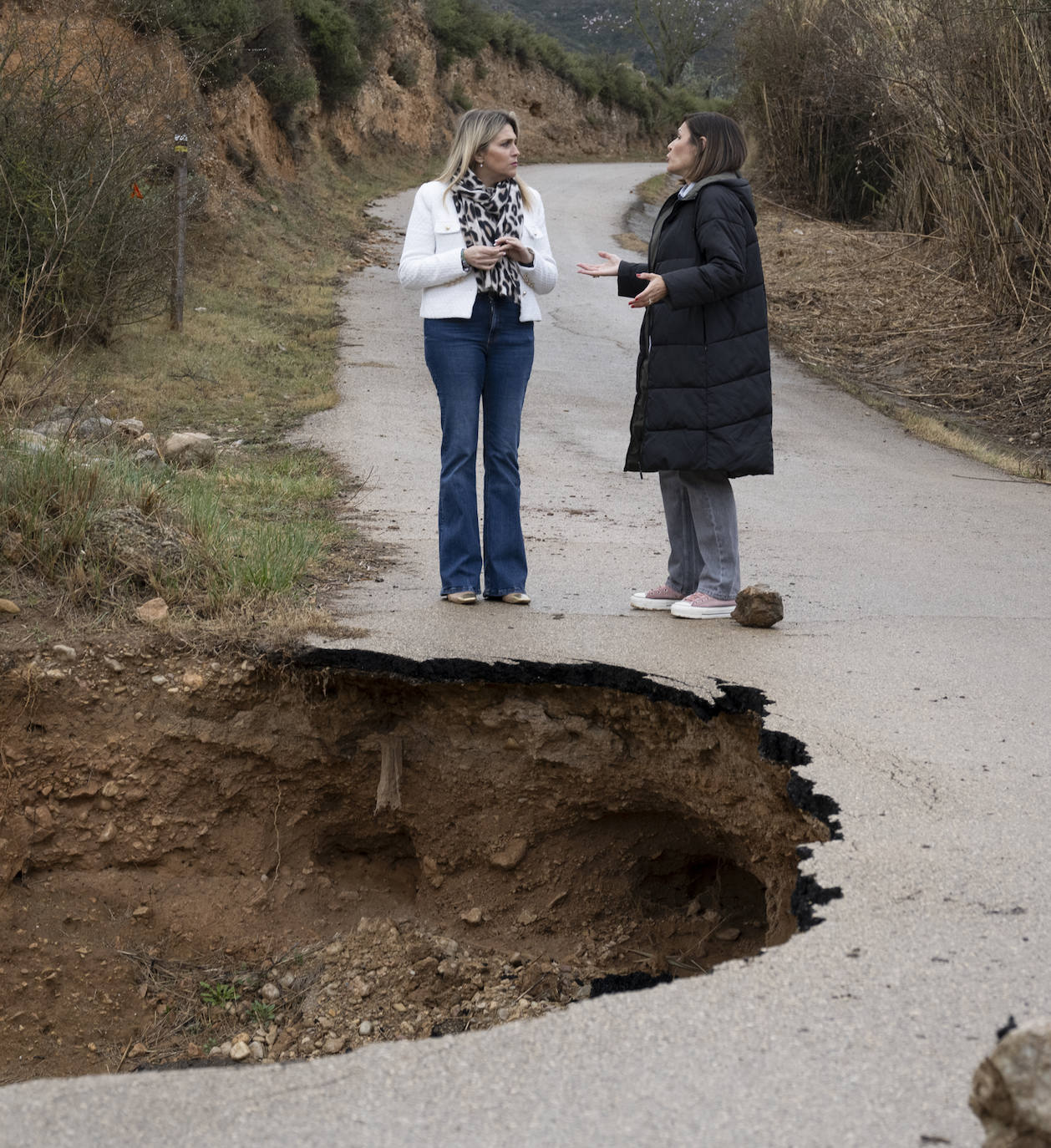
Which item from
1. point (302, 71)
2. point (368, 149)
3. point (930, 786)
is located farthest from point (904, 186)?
point (930, 786)

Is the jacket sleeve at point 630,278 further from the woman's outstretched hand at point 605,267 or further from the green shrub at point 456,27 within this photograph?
the green shrub at point 456,27

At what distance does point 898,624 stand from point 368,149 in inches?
866

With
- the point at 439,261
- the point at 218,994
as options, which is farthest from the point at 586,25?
the point at 218,994

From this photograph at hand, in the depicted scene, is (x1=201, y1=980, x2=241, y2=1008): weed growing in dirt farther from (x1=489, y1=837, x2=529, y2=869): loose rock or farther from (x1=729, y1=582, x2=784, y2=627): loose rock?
(x1=729, y1=582, x2=784, y2=627): loose rock

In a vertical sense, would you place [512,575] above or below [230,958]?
above

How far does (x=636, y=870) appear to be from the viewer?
14.9 feet

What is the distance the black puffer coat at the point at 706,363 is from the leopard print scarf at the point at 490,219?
50 cm

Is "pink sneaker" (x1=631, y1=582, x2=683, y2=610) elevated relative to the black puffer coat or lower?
lower

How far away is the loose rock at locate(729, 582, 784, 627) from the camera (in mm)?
4945

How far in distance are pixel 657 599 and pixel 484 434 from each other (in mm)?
1024

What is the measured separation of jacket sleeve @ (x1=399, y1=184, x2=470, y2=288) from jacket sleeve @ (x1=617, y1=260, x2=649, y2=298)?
2.06 feet

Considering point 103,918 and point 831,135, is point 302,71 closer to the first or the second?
point 831,135

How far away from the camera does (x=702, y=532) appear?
16.3 ft

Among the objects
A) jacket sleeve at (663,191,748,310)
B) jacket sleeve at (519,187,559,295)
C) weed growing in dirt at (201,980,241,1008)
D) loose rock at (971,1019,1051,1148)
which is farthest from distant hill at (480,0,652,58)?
loose rock at (971,1019,1051,1148)
